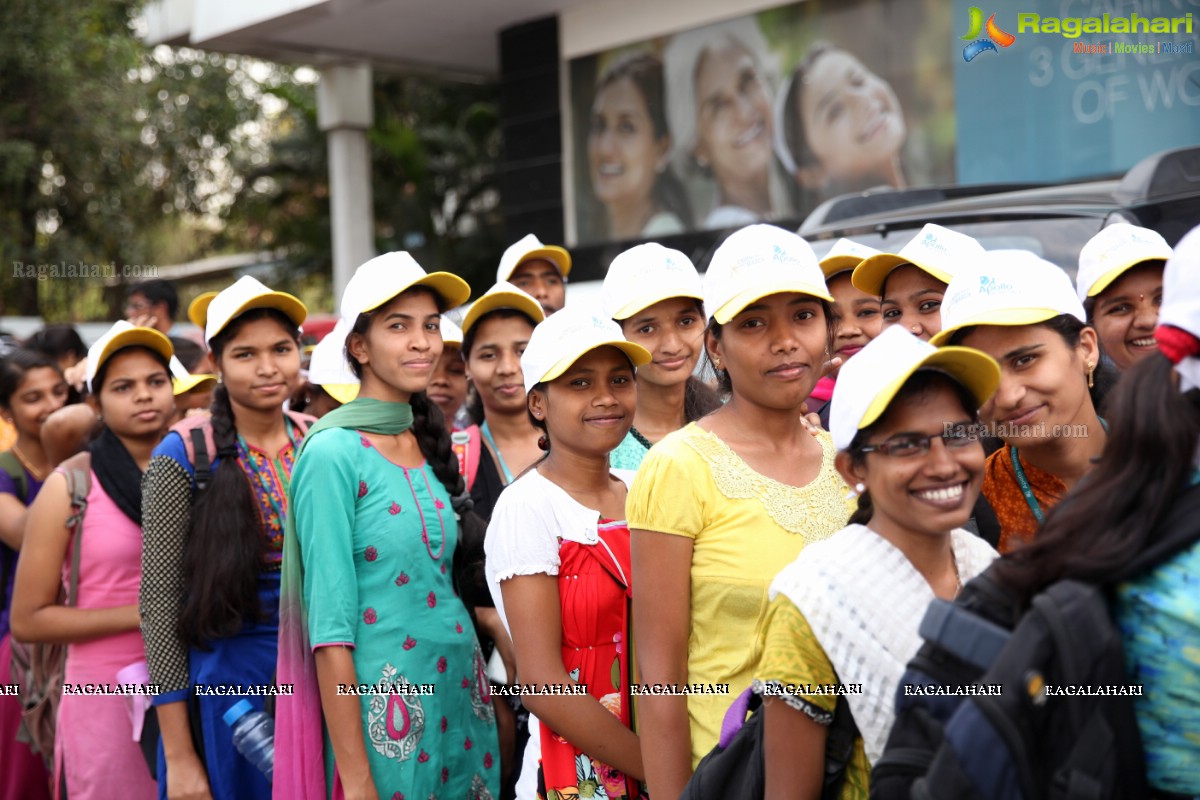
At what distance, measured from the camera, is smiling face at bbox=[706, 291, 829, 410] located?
2715mm

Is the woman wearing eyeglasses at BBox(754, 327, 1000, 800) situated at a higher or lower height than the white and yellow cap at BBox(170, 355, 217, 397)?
lower

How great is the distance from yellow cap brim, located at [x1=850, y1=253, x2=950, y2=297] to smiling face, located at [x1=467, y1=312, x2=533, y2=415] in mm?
1307

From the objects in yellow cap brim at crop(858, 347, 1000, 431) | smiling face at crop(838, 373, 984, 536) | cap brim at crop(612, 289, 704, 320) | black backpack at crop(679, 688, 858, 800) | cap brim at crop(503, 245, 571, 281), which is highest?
cap brim at crop(503, 245, 571, 281)

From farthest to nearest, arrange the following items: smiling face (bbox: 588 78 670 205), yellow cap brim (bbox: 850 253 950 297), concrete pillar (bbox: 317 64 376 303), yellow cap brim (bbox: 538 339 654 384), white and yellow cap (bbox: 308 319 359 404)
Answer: concrete pillar (bbox: 317 64 376 303)
smiling face (bbox: 588 78 670 205)
white and yellow cap (bbox: 308 319 359 404)
yellow cap brim (bbox: 850 253 950 297)
yellow cap brim (bbox: 538 339 654 384)

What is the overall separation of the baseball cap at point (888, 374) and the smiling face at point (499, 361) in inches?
86.9

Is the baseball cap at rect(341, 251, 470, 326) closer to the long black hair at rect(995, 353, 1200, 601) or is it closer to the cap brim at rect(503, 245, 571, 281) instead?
the cap brim at rect(503, 245, 571, 281)

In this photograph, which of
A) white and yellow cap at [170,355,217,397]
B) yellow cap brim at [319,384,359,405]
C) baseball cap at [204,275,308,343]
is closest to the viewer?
baseball cap at [204,275,308,343]

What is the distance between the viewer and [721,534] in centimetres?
259

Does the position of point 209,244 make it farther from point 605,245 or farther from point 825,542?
point 825,542

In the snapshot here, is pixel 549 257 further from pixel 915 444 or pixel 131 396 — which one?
pixel 915 444

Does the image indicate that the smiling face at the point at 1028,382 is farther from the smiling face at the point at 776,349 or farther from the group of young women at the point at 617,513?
the smiling face at the point at 776,349

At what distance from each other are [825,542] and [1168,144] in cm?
801

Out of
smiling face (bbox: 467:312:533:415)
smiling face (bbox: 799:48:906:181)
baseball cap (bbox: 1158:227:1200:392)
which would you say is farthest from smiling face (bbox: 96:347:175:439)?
smiling face (bbox: 799:48:906:181)

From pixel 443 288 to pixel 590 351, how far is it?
0.69 meters
